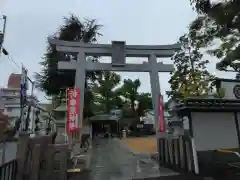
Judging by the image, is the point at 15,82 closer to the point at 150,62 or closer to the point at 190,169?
the point at 150,62

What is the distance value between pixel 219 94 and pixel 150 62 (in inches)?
152

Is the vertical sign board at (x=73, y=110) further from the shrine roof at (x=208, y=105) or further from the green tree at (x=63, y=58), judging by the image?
the green tree at (x=63, y=58)

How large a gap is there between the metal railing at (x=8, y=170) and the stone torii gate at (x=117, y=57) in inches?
211

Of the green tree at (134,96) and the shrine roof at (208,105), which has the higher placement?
the green tree at (134,96)

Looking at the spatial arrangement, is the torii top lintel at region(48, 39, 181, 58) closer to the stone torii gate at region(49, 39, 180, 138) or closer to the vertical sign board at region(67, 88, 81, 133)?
the stone torii gate at region(49, 39, 180, 138)

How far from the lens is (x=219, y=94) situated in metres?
11.1

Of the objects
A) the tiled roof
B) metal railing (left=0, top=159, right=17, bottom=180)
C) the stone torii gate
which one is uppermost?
the tiled roof

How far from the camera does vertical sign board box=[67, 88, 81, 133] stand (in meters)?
9.92

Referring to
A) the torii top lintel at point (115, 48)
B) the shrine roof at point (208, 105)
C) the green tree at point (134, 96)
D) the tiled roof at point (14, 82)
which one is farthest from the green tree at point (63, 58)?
the tiled roof at point (14, 82)

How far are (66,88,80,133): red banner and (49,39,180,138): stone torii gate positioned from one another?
0.49m

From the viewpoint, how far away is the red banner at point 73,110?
9.92m

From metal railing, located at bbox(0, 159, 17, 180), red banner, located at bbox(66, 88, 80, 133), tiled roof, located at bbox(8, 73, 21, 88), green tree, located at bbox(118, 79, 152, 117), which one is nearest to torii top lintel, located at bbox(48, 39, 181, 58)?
red banner, located at bbox(66, 88, 80, 133)

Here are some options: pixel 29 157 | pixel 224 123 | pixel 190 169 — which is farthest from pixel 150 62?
pixel 29 157

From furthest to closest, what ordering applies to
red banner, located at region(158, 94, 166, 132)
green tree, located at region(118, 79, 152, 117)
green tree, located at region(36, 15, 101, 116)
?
green tree, located at region(118, 79, 152, 117) < green tree, located at region(36, 15, 101, 116) < red banner, located at region(158, 94, 166, 132)
